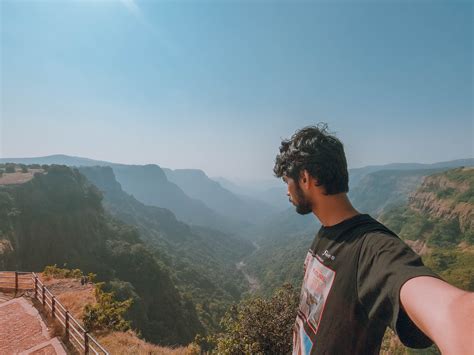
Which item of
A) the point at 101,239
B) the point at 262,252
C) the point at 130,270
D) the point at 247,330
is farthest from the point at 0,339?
the point at 262,252

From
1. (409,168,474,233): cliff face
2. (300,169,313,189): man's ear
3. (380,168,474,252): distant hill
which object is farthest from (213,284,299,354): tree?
(409,168,474,233): cliff face

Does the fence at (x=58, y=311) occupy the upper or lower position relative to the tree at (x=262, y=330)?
upper

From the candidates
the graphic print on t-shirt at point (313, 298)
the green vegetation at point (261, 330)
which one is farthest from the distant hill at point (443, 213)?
the graphic print on t-shirt at point (313, 298)

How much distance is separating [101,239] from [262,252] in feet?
421

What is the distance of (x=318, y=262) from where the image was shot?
71.5 inches

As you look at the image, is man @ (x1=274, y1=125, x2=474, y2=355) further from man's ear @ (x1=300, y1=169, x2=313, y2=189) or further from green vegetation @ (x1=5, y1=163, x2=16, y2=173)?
green vegetation @ (x1=5, y1=163, x2=16, y2=173)

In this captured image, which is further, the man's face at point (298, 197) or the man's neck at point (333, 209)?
the man's face at point (298, 197)

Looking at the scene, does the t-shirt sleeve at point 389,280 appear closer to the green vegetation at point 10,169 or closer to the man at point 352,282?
the man at point 352,282

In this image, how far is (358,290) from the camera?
137cm

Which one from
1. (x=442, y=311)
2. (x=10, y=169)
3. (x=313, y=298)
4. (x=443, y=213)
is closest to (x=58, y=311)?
(x=313, y=298)

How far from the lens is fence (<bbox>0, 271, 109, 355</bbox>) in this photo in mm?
6775

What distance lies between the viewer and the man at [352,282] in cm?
97

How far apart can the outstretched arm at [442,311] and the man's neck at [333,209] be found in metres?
0.74

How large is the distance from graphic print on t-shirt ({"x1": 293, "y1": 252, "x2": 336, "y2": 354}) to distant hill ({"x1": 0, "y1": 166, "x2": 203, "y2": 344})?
3640 centimetres
